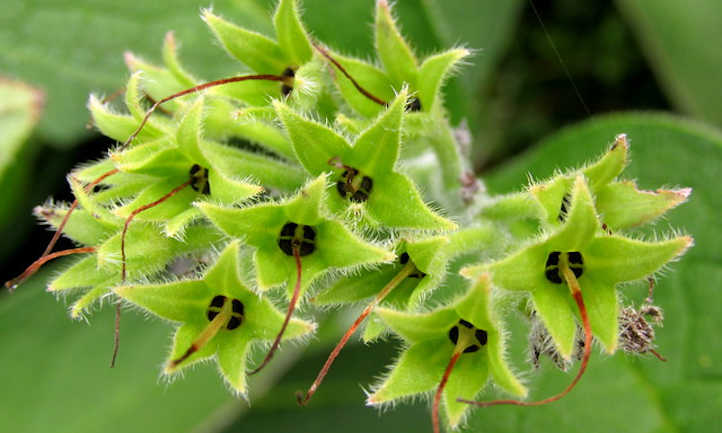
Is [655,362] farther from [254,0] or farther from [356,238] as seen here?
[254,0]

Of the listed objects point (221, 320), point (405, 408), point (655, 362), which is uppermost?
point (221, 320)

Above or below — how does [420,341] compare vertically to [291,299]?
below

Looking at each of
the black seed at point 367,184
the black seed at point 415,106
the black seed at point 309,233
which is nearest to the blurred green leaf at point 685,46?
the black seed at point 415,106

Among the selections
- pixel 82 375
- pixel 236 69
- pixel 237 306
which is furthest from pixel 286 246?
pixel 82 375

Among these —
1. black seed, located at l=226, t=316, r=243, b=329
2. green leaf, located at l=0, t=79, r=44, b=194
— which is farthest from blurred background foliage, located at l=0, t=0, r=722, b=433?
black seed, located at l=226, t=316, r=243, b=329

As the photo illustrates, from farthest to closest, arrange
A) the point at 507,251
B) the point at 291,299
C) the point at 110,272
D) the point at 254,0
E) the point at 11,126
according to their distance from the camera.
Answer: the point at 254,0, the point at 11,126, the point at 507,251, the point at 110,272, the point at 291,299

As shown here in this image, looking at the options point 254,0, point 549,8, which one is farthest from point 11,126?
point 549,8

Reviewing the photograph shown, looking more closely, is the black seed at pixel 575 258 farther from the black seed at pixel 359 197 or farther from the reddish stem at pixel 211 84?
the reddish stem at pixel 211 84
